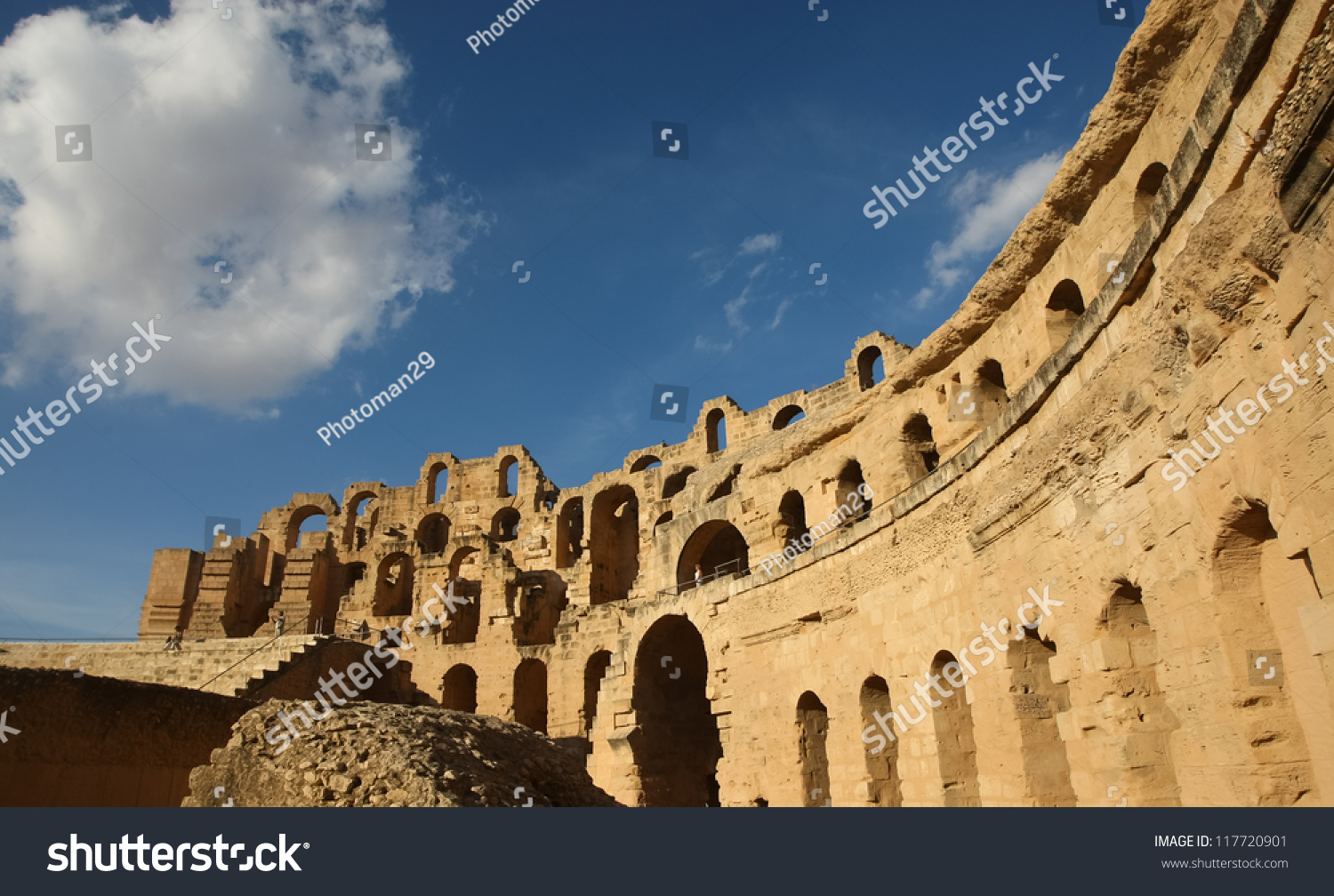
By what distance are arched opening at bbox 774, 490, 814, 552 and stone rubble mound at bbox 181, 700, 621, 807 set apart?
1082 cm

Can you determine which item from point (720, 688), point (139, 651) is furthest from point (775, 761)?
point (139, 651)

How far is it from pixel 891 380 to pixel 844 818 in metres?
12.5

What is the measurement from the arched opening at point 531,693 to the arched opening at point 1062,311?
17646 mm

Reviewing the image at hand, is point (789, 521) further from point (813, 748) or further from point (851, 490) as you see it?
point (813, 748)

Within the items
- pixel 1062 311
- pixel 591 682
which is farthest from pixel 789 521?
pixel 591 682

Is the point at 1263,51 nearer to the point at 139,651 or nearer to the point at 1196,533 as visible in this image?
the point at 1196,533

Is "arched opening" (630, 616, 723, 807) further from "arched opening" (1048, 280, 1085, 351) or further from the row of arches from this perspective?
"arched opening" (1048, 280, 1085, 351)

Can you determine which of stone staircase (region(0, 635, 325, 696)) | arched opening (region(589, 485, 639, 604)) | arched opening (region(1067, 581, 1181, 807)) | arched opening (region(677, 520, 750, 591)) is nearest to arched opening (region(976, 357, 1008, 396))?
arched opening (region(677, 520, 750, 591))

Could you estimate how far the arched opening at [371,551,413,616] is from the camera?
112 ft

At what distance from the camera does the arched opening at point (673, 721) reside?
18.1 m

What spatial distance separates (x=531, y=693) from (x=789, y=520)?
11.1 metres

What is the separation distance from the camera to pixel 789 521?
1798 cm

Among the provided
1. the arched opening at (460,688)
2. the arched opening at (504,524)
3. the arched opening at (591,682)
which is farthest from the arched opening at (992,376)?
the arched opening at (504,524)

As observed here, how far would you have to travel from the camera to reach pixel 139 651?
22234 mm
